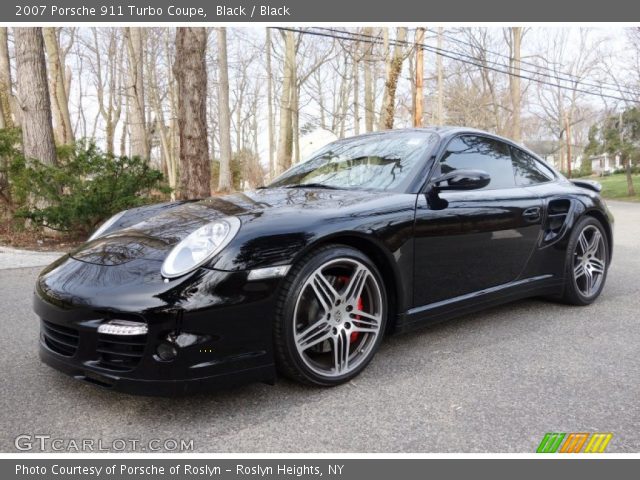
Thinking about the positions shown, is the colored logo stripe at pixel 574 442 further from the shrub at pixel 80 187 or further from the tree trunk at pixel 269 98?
the tree trunk at pixel 269 98

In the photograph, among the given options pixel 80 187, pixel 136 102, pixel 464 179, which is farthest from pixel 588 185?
pixel 136 102

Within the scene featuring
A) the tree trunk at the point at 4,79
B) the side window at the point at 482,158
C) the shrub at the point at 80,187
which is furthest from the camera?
the tree trunk at the point at 4,79

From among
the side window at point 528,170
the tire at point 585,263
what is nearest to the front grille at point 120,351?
the side window at point 528,170

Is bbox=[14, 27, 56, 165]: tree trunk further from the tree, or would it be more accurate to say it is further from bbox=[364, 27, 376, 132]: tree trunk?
the tree

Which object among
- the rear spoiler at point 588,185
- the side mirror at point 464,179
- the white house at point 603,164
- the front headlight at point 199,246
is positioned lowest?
the white house at point 603,164

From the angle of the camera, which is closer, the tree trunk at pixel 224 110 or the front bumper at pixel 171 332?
the front bumper at pixel 171 332

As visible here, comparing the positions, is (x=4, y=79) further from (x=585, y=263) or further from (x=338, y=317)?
(x=585, y=263)

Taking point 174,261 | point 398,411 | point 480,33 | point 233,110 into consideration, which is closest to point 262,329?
point 174,261

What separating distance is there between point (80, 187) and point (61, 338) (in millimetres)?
5843

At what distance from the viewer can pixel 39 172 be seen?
24.7 ft

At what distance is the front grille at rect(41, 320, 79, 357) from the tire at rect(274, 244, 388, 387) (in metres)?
0.88

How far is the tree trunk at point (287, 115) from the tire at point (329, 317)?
16552 mm

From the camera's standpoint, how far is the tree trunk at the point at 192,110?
8023mm

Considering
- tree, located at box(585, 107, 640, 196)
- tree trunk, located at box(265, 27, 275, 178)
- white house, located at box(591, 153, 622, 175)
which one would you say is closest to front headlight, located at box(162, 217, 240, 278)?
tree, located at box(585, 107, 640, 196)
